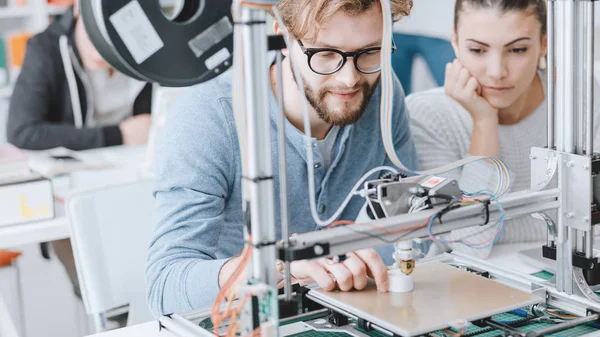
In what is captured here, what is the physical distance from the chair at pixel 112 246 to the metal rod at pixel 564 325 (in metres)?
0.91

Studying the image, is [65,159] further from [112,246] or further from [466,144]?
[466,144]

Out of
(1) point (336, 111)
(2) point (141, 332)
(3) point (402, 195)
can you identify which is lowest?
(2) point (141, 332)

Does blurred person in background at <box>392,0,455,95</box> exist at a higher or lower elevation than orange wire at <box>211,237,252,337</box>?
higher

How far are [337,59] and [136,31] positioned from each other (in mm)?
460

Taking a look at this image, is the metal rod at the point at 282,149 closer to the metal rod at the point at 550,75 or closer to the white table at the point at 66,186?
the metal rod at the point at 550,75

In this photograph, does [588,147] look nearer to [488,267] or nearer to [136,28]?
[488,267]

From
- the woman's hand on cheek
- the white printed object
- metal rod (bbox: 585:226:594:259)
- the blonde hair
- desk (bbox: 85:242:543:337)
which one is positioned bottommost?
desk (bbox: 85:242:543:337)

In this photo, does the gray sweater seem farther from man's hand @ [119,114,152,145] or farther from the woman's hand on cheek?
man's hand @ [119,114,152,145]

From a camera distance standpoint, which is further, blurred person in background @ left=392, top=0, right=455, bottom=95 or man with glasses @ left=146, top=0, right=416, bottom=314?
blurred person in background @ left=392, top=0, right=455, bottom=95

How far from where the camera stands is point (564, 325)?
110 centimetres

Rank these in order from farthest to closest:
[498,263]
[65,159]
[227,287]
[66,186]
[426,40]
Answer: [65,159]
[66,186]
[426,40]
[498,263]
[227,287]

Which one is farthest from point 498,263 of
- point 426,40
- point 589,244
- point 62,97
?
point 62,97

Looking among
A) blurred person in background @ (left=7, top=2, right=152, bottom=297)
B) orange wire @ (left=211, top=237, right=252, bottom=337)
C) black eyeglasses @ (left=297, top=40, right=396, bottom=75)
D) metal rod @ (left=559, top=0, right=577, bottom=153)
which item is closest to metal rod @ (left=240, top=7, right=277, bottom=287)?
orange wire @ (left=211, top=237, right=252, bottom=337)

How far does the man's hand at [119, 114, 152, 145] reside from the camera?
3.58 meters
